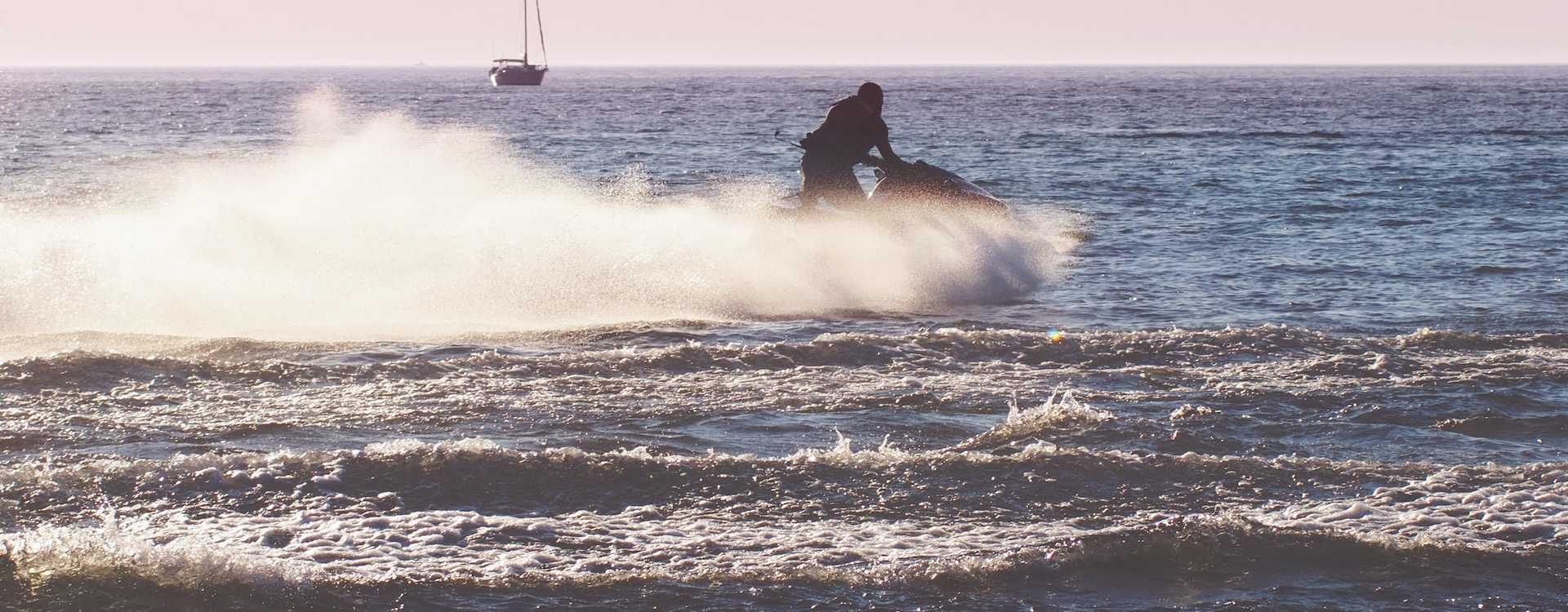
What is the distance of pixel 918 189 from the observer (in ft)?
51.5

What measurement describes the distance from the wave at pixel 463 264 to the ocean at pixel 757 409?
6cm

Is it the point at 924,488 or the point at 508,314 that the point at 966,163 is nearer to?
the point at 508,314

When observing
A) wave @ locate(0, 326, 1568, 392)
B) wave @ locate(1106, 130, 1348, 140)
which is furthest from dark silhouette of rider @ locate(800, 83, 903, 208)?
wave @ locate(1106, 130, 1348, 140)

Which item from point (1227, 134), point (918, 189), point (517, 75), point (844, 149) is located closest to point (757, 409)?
point (844, 149)

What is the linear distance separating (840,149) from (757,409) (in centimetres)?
661

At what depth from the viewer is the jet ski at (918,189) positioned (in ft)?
51.2

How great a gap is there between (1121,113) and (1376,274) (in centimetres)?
5681

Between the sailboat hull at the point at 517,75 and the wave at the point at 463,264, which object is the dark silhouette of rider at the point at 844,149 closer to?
the wave at the point at 463,264

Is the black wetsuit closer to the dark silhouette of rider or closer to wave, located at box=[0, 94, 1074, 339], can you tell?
the dark silhouette of rider

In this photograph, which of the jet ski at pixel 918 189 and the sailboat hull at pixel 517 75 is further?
the sailboat hull at pixel 517 75

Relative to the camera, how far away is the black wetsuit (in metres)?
15.0

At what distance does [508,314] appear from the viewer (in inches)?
506

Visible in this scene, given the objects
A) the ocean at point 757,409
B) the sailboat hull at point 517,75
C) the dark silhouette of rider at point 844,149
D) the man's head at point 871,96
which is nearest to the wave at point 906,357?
the ocean at point 757,409

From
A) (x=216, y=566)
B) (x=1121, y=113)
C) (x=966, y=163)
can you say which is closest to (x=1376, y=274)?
(x=216, y=566)
